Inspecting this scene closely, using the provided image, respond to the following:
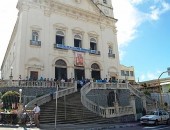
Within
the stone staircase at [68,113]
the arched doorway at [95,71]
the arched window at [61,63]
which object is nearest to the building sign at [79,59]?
the arched window at [61,63]

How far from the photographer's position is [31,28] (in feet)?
103

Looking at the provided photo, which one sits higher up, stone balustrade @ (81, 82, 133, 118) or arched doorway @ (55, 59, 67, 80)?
arched doorway @ (55, 59, 67, 80)

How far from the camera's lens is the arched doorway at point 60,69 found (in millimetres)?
32463

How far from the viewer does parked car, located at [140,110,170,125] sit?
2006 cm

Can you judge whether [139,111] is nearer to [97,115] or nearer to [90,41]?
[97,115]

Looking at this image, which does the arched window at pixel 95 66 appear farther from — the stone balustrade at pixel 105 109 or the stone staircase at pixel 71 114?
the stone staircase at pixel 71 114

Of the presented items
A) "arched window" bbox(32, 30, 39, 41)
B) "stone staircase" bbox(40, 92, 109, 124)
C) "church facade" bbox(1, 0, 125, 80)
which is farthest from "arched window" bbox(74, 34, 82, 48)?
"stone staircase" bbox(40, 92, 109, 124)

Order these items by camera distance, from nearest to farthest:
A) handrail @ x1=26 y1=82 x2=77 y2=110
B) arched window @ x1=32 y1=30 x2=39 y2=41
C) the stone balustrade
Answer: handrail @ x1=26 y1=82 x2=77 y2=110 < the stone balustrade < arched window @ x1=32 y1=30 x2=39 y2=41

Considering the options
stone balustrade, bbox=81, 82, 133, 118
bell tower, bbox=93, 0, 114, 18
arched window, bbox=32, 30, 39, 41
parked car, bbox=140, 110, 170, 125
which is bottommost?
parked car, bbox=140, 110, 170, 125

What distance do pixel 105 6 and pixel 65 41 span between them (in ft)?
38.4

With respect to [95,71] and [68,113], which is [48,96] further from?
[95,71]

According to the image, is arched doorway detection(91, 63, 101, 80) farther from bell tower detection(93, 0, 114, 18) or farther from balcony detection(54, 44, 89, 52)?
bell tower detection(93, 0, 114, 18)

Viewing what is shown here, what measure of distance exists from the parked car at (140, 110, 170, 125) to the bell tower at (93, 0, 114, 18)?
23527 millimetres

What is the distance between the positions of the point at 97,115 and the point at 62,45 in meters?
14.3
